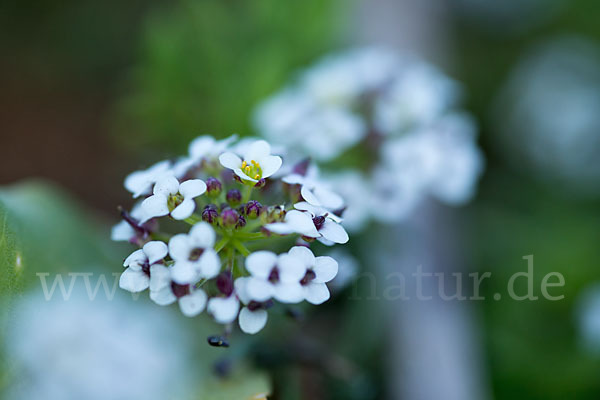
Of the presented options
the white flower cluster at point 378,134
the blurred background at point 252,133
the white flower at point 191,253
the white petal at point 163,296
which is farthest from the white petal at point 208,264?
the white flower cluster at point 378,134

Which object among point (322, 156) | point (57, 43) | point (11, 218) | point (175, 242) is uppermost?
point (57, 43)

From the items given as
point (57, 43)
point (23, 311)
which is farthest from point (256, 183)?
point (57, 43)

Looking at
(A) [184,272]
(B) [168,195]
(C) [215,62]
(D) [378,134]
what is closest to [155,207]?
(B) [168,195]

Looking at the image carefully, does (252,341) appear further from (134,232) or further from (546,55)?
(546,55)

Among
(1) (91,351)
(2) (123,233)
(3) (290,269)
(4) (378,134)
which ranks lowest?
(1) (91,351)

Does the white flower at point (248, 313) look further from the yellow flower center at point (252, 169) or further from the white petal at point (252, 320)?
the yellow flower center at point (252, 169)

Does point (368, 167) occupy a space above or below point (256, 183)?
above

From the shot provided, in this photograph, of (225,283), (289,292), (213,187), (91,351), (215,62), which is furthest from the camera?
(215,62)

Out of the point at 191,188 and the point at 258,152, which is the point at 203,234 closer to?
the point at 191,188
